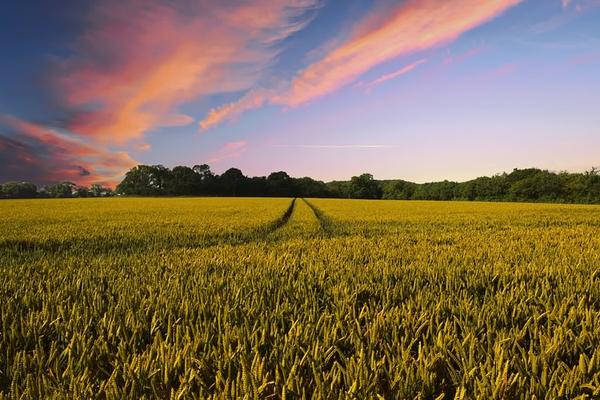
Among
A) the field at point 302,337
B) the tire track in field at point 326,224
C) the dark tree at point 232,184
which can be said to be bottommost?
the tire track in field at point 326,224

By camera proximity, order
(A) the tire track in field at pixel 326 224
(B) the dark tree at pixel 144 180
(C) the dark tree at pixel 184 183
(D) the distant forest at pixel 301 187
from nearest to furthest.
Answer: (A) the tire track in field at pixel 326 224 < (D) the distant forest at pixel 301 187 < (C) the dark tree at pixel 184 183 < (B) the dark tree at pixel 144 180

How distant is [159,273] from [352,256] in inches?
139

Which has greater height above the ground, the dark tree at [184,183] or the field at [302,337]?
the dark tree at [184,183]

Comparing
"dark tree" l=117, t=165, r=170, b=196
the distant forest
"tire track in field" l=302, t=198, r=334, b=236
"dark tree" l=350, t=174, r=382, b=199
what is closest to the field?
"tire track in field" l=302, t=198, r=334, b=236

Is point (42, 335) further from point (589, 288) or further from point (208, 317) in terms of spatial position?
point (589, 288)

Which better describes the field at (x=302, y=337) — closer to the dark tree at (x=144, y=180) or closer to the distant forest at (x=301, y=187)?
the distant forest at (x=301, y=187)

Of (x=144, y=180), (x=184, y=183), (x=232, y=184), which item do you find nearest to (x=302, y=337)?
(x=232, y=184)

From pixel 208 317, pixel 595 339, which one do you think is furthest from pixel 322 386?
pixel 595 339

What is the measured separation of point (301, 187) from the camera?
13212cm

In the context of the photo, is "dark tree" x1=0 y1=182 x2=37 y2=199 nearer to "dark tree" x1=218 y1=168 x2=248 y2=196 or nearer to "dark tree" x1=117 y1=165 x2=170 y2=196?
"dark tree" x1=117 y1=165 x2=170 y2=196

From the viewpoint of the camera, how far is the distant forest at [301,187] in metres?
104

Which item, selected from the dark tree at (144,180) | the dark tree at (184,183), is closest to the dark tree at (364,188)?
the dark tree at (184,183)

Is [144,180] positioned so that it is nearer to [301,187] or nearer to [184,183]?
[184,183]

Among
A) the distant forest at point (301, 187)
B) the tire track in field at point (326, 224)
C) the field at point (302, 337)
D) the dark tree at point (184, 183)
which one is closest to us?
the field at point (302, 337)
